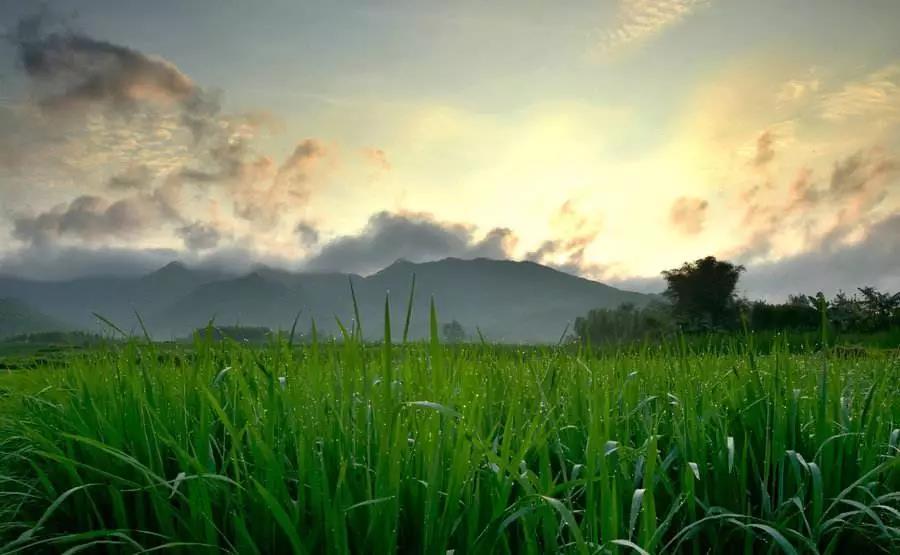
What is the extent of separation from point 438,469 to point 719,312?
23704 millimetres

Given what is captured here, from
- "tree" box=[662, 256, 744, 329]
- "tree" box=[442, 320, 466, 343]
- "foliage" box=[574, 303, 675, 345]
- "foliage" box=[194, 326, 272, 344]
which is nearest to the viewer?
"foliage" box=[194, 326, 272, 344]

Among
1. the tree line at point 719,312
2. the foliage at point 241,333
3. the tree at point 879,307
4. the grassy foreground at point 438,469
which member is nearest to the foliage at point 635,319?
the tree line at point 719,312

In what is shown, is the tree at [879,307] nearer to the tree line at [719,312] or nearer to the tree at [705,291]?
the tree line at [719,312]

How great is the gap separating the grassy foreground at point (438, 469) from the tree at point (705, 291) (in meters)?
20.6

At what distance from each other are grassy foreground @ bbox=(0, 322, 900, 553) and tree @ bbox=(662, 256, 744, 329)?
67.7ft

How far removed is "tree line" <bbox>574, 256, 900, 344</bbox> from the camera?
17703 millimetres

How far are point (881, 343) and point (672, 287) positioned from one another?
8.44 metres

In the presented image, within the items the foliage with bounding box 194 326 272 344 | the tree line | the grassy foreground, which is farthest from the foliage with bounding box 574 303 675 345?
the grassy foreground

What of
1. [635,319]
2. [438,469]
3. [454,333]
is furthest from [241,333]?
[635,319]

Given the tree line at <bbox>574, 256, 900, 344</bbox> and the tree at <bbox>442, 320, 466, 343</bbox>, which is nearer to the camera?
the tree at <bbox>442, 320, 466, 343</bbox>

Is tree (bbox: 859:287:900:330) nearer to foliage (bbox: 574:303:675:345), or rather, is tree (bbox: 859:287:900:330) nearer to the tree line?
the tree line

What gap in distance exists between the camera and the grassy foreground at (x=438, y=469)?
2.10 metres

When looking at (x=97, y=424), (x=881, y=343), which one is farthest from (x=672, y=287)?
(x=97, y=424)

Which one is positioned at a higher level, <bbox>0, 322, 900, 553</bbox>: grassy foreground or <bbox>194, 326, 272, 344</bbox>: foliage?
<bbox>194, 326, 272, 344</bbox>: foliage
